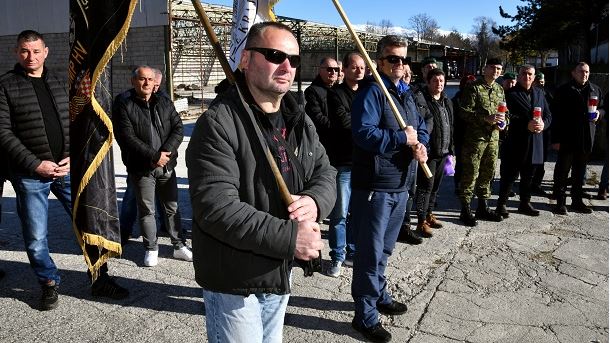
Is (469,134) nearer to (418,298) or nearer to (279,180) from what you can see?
(418,298)

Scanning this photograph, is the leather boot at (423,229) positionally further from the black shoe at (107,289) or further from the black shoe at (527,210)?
the black shoe at (107,289)

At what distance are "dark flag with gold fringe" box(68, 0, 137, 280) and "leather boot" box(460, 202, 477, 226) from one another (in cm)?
430

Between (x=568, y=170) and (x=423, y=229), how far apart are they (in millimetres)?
2494

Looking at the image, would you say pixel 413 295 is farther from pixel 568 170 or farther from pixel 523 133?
pixel 568 170

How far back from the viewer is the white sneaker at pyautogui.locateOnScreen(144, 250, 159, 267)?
4.81 meters

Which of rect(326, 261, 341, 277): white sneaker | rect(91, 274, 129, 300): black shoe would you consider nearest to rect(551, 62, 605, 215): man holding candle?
rect(326, 261, 341, 277): white sneaker

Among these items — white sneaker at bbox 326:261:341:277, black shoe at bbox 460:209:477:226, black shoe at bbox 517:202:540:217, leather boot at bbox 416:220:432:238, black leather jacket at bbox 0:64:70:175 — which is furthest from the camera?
black shoe at bbox 517:202:540:217

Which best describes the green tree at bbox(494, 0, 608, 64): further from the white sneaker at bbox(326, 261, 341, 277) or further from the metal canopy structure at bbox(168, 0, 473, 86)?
the white sneaker at bbox(326, 261, 341, 277)

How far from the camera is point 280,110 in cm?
218

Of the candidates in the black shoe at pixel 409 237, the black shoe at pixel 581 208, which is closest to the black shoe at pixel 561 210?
the black shoe at pixel 581 208

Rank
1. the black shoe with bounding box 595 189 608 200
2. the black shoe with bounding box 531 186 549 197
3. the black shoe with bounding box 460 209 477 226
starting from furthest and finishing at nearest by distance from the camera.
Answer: the black shoe with bounding box 531 186 549 197
the black shoe with bounding box 595 189 608 200
the black shoe with bounding box 460 209 477 226

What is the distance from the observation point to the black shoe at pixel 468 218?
20.4ft

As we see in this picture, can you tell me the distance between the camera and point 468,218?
625 centimetres

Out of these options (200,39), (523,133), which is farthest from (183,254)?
(200,39)
